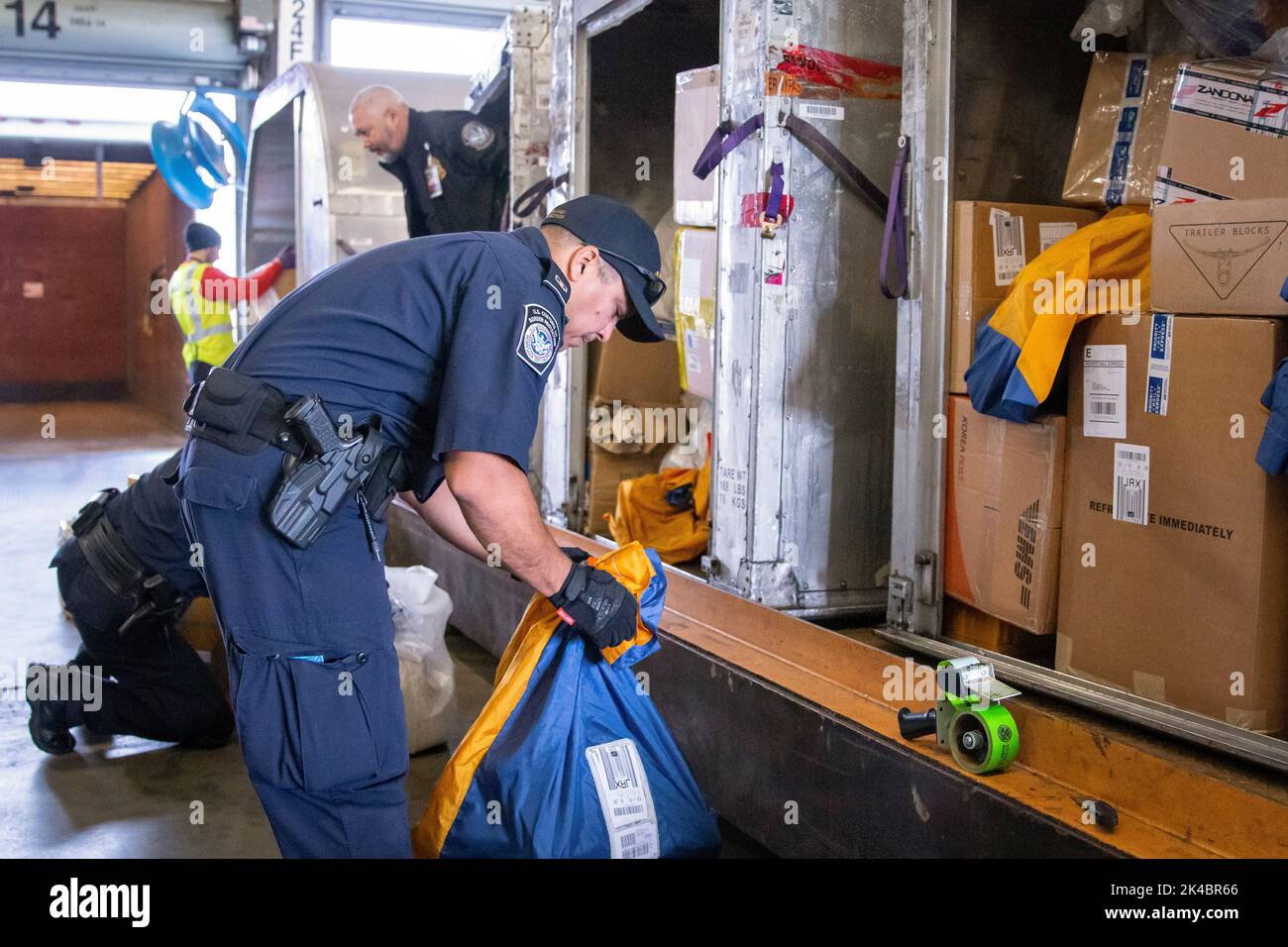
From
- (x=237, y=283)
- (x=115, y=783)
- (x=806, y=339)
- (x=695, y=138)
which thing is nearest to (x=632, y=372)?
(x=695, y=138)

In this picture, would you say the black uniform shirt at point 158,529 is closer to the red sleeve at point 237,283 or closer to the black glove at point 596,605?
the black glove at point 596,605

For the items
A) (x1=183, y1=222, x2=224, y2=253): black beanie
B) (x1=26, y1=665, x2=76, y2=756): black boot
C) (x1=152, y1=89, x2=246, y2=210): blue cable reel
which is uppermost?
(x1=152, y1=89, x2=246, y2=210): blue cable reel

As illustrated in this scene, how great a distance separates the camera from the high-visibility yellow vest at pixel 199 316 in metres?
7.77

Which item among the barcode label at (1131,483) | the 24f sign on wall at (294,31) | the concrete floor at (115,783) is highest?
the 24f sign on wall at (294,31)

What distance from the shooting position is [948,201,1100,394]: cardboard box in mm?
2615

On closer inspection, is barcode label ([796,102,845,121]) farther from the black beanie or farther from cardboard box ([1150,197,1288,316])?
the black beanie

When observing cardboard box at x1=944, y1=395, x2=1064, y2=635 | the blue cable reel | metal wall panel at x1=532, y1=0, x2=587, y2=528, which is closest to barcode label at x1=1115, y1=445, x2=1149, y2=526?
cardboard box at x1=944, y1=395, x2=1064, y2=635

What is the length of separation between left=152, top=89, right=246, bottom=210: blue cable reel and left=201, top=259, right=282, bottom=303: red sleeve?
1.90m

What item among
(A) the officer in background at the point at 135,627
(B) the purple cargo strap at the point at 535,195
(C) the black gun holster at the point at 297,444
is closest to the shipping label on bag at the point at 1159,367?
(C) the black gun holster at the point at 297,444

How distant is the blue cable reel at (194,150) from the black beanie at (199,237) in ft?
5.60

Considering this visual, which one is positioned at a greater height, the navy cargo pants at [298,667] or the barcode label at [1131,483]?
the barcode label at [1131,483]
